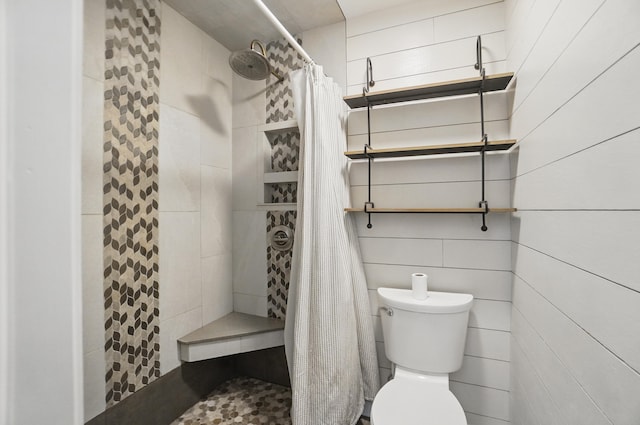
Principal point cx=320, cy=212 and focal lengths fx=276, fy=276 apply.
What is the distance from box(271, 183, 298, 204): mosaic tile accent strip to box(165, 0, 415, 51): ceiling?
94 cm

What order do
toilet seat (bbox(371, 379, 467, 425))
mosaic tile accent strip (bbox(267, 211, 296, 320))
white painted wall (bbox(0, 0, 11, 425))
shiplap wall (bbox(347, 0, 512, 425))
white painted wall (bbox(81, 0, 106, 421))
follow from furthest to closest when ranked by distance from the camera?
mosaic tile accent strip (bbox(267, 211, 296, 320)) → shiplap wall (bbox(347, 0, 512, 425)) → white painted wall (bbox(81, 0, 106, 421)) → toilet seat (bbox(371, 379, 467, 425)) → white painted wall (bbox(0, 0, 11, 425))

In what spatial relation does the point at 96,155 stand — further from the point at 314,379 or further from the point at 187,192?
the point at 314,379

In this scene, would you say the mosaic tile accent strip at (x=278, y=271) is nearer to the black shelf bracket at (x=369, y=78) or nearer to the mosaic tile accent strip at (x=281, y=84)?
the mosaic tile accent strip at (x=281, y=84)

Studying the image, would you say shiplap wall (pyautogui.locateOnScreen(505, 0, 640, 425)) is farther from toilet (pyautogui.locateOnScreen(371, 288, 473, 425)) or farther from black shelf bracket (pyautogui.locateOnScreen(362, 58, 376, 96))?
black shelf bracket (pyautogui.locateOnScreen(362, 58, 376, 96))

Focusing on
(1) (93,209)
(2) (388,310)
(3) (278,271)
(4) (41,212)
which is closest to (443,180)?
(2) (388,310)

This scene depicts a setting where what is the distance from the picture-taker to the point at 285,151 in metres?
Answer: 1.81

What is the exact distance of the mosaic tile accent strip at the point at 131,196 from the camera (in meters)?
1.18

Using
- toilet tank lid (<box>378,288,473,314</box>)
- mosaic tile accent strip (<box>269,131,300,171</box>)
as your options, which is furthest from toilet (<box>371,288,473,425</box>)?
mosaic tile accent strip (<box>269,131,300,171</box>)

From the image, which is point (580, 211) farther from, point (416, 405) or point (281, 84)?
point (281, 84)

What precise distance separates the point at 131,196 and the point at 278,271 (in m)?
Answer: 0.90

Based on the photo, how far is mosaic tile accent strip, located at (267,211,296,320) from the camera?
68.6 inches

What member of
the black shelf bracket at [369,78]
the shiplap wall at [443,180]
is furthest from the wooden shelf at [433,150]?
the black shelf bracket at [369,78]

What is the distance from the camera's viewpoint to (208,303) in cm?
168

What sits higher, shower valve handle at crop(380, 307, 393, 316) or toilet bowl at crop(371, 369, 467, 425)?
shower valve handle at crop(380, 307, 393, 316)
